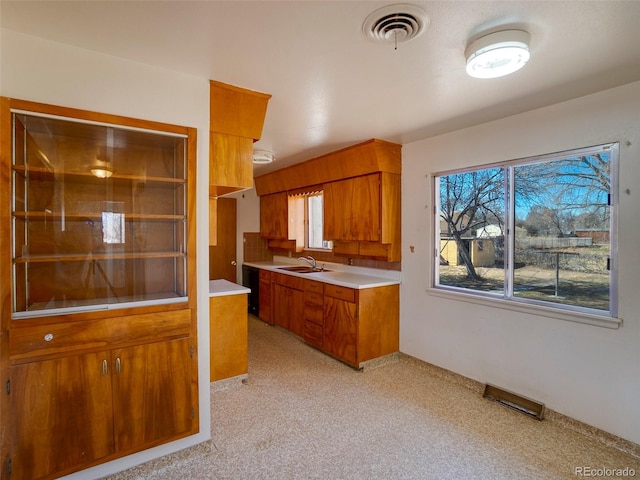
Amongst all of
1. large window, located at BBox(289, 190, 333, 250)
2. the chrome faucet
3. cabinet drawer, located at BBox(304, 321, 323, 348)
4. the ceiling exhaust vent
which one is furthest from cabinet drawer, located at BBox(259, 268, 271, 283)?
the ceiling exhaust vent

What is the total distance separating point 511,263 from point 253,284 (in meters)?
3.67

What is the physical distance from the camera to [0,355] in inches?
59.2

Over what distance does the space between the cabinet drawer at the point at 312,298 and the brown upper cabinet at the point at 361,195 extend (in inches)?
27.2

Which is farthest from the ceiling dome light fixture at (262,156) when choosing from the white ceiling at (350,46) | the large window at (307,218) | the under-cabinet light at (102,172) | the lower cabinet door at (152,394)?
the lower cabinet door at (152,394)

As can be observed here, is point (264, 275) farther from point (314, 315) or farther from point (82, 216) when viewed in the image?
point (82, 216)

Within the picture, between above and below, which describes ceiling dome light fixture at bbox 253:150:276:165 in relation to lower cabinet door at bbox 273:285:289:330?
above

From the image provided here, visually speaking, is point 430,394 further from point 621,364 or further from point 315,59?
point 315,59

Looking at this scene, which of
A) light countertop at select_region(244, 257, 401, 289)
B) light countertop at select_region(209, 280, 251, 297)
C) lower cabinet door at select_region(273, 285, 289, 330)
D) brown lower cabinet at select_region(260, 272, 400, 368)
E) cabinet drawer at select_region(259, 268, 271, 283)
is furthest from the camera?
cabinet drawer at select_region(259, 268, 271, 283)

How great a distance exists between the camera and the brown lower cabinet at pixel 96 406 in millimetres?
1556

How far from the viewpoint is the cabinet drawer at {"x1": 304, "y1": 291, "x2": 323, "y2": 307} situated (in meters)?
3.71

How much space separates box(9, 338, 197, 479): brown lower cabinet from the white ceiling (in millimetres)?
1621

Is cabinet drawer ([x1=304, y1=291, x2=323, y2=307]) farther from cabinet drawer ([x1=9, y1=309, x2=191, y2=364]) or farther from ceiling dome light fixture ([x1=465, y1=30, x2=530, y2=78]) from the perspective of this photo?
ceiling dome light fixture ([x1=465, y1=30, x2=530, y2=78])

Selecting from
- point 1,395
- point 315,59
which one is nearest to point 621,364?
point 315,59

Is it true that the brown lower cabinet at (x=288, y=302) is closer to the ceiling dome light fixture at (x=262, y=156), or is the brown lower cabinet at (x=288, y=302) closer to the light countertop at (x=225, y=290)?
the light countertop at (x=225, y=290)
